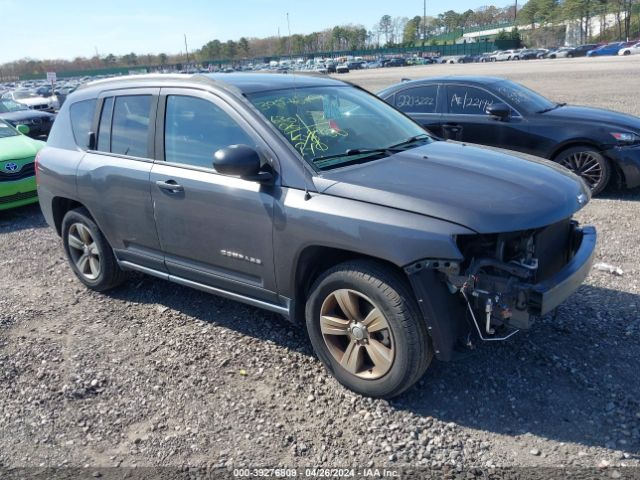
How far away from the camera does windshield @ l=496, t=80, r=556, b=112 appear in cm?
749

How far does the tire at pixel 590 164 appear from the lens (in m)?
6.86

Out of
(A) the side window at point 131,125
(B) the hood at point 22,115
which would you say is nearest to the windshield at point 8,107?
(B) the hood at point 22,115

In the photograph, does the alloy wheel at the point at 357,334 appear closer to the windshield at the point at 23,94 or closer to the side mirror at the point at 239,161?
the side mirror at the point at 239,161

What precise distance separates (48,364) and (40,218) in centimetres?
492

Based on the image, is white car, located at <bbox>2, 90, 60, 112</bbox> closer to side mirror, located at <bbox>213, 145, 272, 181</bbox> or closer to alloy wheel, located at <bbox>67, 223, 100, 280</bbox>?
alloy wheel, located at <bbox>67, 223, 100, 280</bbox>

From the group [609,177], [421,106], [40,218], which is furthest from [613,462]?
[40,218]

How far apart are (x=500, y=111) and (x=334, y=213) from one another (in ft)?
16.6

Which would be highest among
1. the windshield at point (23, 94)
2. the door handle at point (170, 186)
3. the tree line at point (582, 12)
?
the tree line at point (582, 12)

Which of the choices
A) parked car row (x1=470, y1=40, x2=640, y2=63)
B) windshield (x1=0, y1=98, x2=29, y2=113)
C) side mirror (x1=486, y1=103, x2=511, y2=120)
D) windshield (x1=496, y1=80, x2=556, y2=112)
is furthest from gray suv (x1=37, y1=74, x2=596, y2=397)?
parked car row (x1=470, y1=40, x2=640, y2=63)

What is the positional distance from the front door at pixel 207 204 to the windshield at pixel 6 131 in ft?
21.8

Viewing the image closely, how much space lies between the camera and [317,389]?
3.41 m

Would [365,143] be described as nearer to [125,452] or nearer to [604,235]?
[125,452]

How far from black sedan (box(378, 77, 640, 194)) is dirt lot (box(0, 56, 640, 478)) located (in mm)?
2576

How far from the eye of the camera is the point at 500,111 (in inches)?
287
